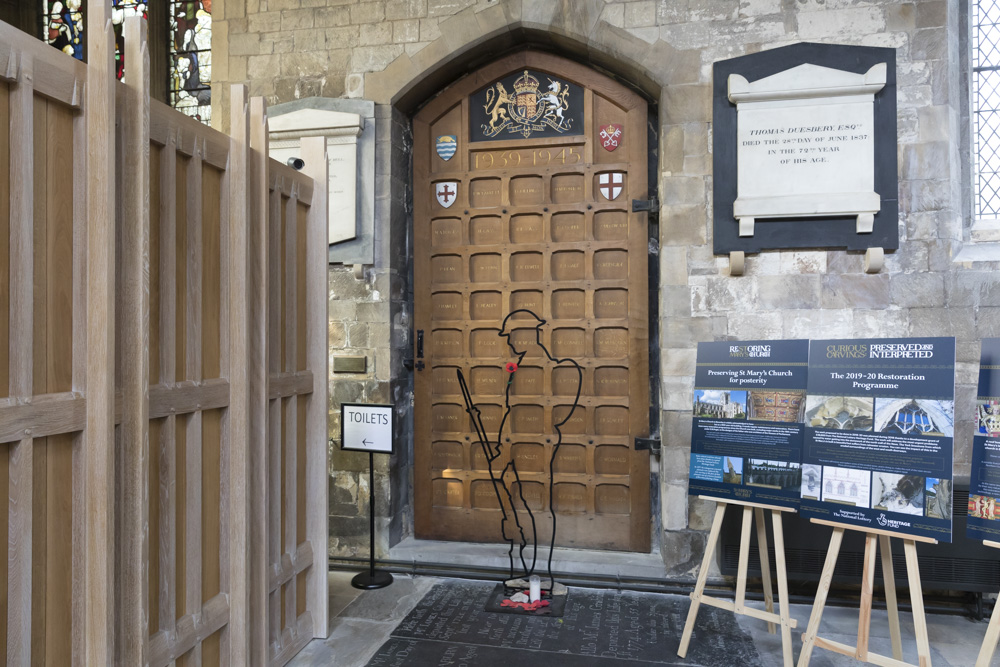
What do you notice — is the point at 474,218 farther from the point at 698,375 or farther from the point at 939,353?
the point at 939,353

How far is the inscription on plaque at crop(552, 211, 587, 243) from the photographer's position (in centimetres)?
423

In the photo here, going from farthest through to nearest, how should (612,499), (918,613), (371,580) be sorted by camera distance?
(612,499), (371,580), (918,613)

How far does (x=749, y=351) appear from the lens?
3090 millimetres

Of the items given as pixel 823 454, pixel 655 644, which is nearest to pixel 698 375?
pixel 823 454

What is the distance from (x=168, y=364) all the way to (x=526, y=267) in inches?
97.4

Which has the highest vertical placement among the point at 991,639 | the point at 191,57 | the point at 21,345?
the point at 191,57

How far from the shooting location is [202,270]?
2.38 metres

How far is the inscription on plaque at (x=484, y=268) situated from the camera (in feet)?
14.2

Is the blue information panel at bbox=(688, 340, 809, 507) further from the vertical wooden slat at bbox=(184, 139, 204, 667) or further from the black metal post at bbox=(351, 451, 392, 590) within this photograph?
the vertical wooden slat at bbox=(184, 139, 204, 667)

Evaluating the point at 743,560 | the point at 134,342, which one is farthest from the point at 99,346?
the point at 743,560

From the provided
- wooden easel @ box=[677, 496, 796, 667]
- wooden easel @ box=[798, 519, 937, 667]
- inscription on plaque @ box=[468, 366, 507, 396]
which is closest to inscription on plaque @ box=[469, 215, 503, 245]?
inscription on plaque @ box=[468, 366, 507, 396]

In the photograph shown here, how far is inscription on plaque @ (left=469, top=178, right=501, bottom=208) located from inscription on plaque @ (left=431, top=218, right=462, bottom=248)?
0.17 metres

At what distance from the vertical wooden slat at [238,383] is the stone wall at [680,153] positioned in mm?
1681

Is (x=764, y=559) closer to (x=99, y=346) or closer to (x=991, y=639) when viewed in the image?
(x=991, y=639)
